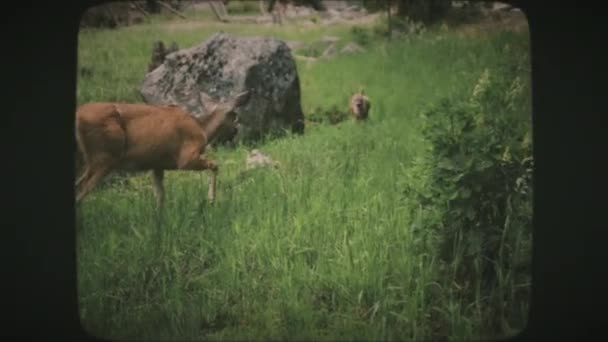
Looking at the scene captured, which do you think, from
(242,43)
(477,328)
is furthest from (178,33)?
(477,328)

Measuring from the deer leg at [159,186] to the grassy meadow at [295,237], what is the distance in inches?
0.9

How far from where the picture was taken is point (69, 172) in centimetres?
237

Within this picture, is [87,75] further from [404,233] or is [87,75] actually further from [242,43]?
[404,233]

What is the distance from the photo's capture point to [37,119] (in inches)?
96.0

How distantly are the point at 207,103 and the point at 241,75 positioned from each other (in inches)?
5.5

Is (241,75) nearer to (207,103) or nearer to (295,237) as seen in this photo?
(207,103)

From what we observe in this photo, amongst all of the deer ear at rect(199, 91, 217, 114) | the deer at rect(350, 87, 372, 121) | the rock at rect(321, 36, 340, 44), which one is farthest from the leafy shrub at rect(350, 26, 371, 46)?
the deer ear at rect(199, 91, 217, 114)

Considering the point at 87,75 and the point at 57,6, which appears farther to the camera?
the point at 57,6

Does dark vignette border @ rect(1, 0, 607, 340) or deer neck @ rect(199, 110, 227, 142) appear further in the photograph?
dark vignette border @ rect(1, 0, 607, 340)

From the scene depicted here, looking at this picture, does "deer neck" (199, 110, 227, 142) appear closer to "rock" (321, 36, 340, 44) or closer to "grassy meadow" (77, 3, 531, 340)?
"grassy meadow" (77, 3, 531, 340)

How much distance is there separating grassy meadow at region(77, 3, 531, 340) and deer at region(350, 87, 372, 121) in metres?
0.03

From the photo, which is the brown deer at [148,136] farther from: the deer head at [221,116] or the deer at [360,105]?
the deer at [360,105]

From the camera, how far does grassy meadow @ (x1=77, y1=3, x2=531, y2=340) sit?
86.7 inches

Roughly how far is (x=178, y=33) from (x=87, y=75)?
311 mm
